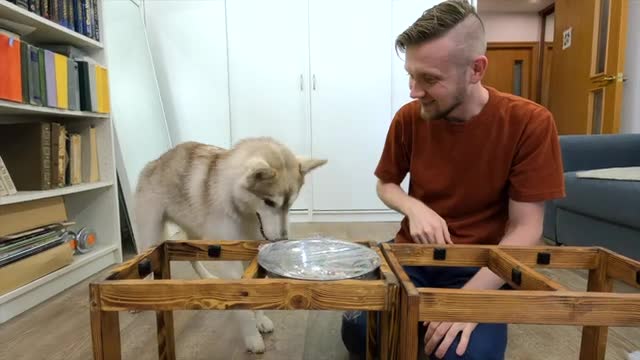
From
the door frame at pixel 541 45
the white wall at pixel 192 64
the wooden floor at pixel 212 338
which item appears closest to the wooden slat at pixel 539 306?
the wooden floor at pixel 212 338

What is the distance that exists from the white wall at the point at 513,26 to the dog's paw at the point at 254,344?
6264mm

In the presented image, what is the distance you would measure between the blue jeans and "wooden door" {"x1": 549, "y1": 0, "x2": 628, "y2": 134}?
314 centimetres

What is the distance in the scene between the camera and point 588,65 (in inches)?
147

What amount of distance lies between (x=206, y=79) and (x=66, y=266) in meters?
1.93

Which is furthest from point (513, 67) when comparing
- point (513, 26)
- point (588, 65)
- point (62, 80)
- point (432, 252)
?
point (432, 252)

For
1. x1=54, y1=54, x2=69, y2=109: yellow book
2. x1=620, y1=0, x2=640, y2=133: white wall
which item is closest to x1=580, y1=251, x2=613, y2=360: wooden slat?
x1=54, y1=54, x2=69, y2=109: yellow book

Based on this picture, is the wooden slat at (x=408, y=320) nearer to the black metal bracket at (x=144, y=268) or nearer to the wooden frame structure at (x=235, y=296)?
the wooden frame structure at (x=235, y=296)

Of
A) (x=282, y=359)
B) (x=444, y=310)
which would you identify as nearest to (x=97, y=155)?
(x=282, y=359)

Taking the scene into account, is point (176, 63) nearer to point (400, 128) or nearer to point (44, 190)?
point (44, 190)

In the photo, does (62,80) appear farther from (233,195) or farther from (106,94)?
(233,195)

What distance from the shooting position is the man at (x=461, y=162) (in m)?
0.91

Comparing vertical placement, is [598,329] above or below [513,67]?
below

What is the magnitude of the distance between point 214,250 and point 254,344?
1.58 ft

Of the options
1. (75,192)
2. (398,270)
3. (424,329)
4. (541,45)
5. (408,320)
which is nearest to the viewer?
(408,320)
